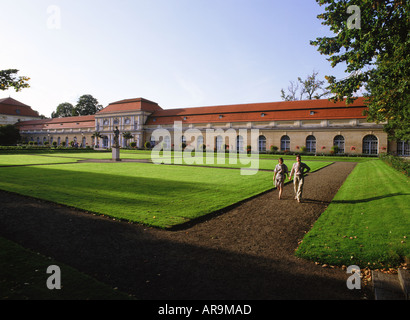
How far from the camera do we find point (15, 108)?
88.6 metres

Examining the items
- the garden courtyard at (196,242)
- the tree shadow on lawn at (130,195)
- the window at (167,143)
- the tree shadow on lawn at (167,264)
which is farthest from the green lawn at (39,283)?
the window at (167,143)

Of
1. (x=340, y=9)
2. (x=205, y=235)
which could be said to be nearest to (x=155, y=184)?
(x=205, y=235)

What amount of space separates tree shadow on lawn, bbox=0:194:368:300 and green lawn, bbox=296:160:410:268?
2.05 ft

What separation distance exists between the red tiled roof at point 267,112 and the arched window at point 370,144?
3.42 meters

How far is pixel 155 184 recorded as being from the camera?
12430 mm

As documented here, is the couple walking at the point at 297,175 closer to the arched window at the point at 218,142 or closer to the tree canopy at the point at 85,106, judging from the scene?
the arched window at the point at 218,142

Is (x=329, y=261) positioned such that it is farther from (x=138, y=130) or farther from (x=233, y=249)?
(x=138, y=130)

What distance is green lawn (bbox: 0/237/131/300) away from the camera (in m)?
3.46

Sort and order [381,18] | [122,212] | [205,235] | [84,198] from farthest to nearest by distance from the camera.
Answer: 1. [84,198]
2. [381,18]
3. [122,212]
4. [205,235]

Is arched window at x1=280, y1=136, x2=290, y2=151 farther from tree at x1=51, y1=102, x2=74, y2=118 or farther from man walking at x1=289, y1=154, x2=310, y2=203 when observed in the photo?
tree at x1=51, y1=102, x2=74, y2=118

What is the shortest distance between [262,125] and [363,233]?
133 feet

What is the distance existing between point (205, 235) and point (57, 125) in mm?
79332

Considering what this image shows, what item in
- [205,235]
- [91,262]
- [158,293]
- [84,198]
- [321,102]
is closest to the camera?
[158,293]

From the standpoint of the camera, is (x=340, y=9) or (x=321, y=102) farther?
(x=321, y=102)
